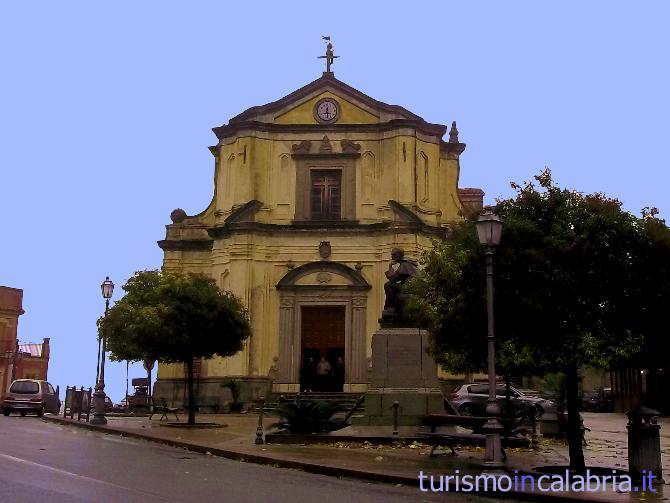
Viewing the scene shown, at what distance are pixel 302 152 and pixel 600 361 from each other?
80.6ft

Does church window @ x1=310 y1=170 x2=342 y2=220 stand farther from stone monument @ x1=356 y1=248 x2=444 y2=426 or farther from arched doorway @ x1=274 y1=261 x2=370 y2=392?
stone monument @ x1=356 y1=248 x2=444 y2=426

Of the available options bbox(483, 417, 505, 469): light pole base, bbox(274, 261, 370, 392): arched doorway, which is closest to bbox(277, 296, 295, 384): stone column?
bbox(274, 261, 370, 392): arched doorway

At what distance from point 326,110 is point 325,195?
155 inches

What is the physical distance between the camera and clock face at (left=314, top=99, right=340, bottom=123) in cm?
3762

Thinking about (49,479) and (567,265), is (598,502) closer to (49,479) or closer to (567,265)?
(567,265)

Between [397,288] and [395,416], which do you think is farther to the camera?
[397,288]

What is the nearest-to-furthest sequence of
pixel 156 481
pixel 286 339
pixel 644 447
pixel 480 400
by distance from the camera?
1. pixel 156 481
2. pixel 644 447
3. pixel 480 400
4. pixel 286 339

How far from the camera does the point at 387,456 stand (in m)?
15.6

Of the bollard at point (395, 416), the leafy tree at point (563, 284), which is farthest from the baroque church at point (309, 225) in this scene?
the leafy tree at point (563, 284)

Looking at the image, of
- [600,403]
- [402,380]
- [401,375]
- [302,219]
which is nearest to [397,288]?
[401,375]

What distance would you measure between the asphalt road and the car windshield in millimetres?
17500

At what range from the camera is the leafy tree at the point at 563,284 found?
13055 millimetres

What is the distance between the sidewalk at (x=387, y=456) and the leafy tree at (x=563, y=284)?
209 centimetres

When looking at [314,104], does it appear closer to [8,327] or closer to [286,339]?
[286,339]
